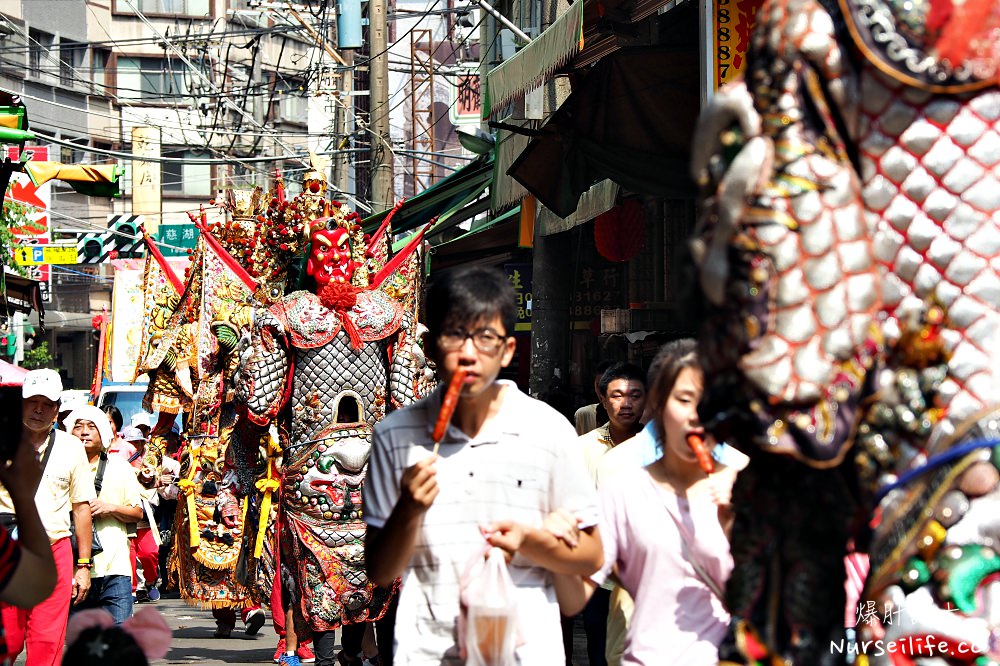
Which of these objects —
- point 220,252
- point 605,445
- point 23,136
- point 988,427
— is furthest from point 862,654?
point 220,252

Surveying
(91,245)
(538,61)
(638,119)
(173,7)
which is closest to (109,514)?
(538,61)

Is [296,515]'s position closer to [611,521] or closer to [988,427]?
[611,521]

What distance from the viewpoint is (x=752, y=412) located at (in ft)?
11.9

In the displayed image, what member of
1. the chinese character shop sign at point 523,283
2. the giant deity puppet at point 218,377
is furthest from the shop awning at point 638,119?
the chinese character shop sign at point 523,283

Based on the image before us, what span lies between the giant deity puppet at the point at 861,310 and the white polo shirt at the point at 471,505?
0.86 metres

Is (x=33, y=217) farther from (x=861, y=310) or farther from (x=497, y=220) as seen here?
(x=861, y=310)

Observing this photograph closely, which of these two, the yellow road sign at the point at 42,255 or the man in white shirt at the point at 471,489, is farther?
the yellow road sign at the point at 42,255

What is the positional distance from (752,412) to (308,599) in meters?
5.46

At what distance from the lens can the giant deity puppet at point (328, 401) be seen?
339 inches

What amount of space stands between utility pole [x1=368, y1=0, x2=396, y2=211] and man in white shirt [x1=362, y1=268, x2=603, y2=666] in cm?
1787

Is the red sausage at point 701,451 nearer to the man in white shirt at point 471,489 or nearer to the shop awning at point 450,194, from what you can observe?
the man in white shirt at point 471,489

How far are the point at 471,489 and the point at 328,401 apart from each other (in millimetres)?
4231
